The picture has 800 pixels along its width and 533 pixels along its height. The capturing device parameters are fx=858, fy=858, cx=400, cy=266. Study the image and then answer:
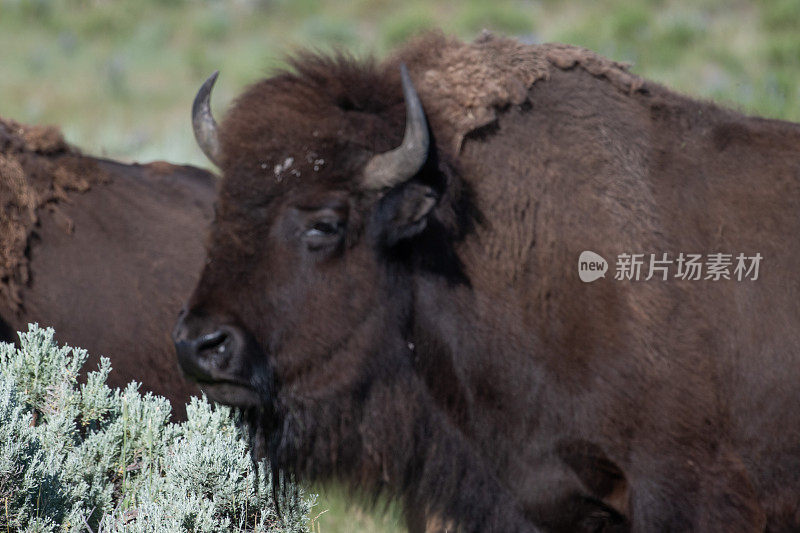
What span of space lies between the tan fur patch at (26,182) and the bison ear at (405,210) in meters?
2.05

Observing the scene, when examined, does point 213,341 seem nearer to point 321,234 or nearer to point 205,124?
point 321,234

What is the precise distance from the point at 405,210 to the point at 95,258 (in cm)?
202

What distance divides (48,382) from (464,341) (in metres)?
1.73

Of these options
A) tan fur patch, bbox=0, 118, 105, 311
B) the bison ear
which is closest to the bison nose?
the bison ear

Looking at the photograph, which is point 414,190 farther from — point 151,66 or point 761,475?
point 151,66

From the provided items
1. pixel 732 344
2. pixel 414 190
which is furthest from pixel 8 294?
pixel 732 344

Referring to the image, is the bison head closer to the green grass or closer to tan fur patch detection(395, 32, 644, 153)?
tan fur patch detection(395, 32, 644, 153)

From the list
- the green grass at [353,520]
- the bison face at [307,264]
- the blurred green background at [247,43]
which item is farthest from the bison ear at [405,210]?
the blurred green background at [247,43]

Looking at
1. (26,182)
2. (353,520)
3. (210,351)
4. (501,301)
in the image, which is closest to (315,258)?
(210,351)

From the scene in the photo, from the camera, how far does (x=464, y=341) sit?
127 inches

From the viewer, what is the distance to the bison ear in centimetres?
304

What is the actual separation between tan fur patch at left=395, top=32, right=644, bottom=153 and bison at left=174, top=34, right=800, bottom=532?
0.04 feet

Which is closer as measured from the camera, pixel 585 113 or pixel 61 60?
pixel 585 113

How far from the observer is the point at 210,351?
9.48 ft
